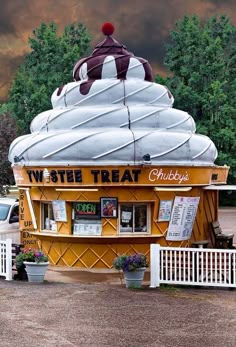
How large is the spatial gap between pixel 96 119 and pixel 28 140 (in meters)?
2.06

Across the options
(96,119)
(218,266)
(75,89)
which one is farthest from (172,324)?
(75,89)

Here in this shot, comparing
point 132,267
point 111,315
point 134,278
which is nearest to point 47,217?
point 134,278

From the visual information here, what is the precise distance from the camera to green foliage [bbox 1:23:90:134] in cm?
4804

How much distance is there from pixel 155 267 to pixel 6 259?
376 centimetres

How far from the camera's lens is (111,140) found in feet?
54.4

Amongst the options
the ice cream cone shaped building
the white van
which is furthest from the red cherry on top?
the white van

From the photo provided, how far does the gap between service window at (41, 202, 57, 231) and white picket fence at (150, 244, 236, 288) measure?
455cm

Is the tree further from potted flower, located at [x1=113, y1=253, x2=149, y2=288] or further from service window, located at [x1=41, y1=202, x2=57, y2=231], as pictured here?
potted flower, located at [x1=113, y1=253, x2=149, y2=288]

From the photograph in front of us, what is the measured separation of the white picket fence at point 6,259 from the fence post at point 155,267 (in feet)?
11.7

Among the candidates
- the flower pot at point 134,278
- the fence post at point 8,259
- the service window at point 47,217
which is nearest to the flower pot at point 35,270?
the fence post at point 8,259

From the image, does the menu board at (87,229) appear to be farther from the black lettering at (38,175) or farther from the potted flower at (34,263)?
the potted flower at (34,263)

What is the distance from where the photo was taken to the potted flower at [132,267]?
46.0 ft

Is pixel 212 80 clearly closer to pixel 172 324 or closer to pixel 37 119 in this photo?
pixel 37 119

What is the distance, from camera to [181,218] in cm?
1756
